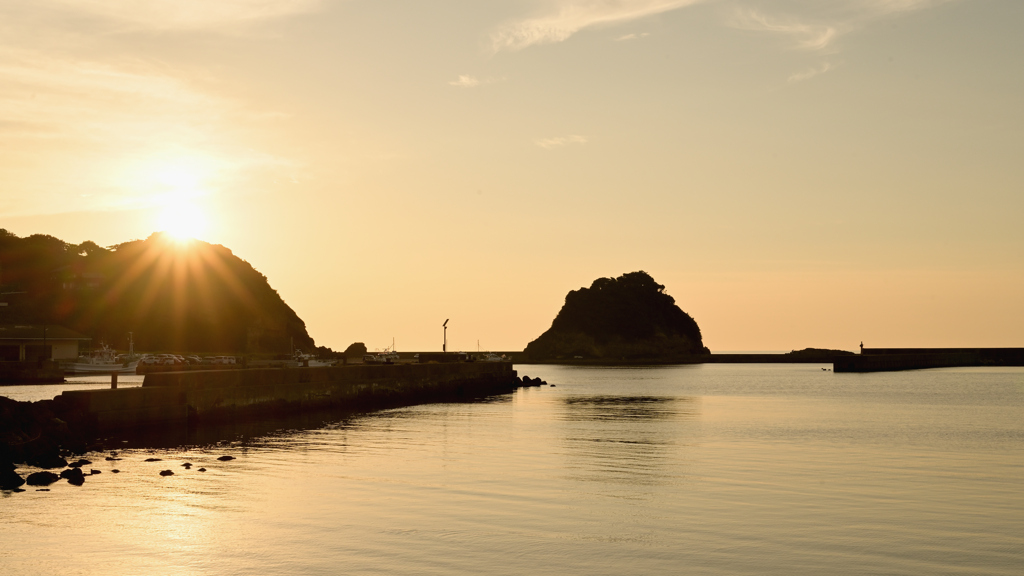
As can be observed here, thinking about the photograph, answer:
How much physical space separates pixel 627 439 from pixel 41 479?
22203 mm

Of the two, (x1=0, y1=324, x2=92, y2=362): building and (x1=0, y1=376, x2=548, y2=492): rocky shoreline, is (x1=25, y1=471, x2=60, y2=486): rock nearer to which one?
(x1=0, y1=376, x2=548, y2=492): rocky shoreline

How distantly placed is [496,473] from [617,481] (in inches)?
142

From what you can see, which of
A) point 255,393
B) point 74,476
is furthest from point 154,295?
point 74,476

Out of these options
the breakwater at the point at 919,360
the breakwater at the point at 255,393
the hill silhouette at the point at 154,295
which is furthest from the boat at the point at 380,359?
the breakwater at the point at 919,360

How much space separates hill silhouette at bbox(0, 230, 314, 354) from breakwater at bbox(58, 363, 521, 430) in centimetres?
8249

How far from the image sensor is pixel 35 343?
80.5m

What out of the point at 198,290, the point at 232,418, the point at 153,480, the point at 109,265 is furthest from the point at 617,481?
the point at 109,265

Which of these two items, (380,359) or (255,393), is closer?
(255,393)

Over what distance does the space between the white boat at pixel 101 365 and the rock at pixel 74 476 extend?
5487cm

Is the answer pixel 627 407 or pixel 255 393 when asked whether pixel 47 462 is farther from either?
pixel 627 407

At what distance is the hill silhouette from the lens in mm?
138000

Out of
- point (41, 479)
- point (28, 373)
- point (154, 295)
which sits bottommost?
point (41, 479)

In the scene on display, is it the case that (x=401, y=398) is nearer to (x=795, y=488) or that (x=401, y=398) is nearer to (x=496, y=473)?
(x=496, y=473)

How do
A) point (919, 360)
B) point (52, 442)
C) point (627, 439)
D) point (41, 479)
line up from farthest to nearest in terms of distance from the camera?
point (919, 360), point (627, 439), point (52, 442), point (41, 479)
